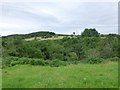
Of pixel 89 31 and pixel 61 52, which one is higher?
pixel 89 31

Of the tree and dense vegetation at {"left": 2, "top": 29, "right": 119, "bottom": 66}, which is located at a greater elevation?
the tree

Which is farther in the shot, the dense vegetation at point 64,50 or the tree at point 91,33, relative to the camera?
the tree at point 91,33

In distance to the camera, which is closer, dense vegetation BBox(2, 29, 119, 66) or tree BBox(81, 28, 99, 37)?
dense vegetation BBox(2, 29, 119, 66)

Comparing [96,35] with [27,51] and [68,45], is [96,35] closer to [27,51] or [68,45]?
[68,45]

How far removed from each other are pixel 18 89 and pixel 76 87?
246cm

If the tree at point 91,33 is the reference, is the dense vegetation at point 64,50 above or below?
below

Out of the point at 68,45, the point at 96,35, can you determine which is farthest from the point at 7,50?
the point at 96,35

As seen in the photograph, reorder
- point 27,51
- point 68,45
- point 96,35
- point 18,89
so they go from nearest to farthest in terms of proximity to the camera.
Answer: point 18,89, point 27,51, point 68,45, point 96,35

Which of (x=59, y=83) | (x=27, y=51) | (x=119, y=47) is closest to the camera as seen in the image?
(x=59, y=83)

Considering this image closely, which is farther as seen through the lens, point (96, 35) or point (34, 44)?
point (96, 35)

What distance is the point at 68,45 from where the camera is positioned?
210ft

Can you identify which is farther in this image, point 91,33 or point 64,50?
point 91,33

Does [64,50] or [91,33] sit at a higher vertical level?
[91,33]

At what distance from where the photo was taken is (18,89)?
1095 centimetres
